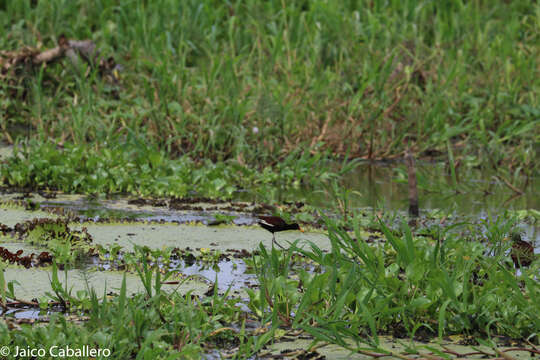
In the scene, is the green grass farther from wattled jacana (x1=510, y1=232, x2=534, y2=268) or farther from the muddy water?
wattled jacana (x1=510, y1=232, x2=534, y2=268)

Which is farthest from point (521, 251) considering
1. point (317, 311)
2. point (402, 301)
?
point (317, 311)

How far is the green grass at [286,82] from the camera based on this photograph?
6.44 m

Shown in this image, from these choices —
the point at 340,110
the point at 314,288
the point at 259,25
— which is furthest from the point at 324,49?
the point at 314,288

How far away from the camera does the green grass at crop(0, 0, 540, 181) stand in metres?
6.44

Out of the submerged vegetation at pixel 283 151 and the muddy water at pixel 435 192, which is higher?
the submerged vegetation at pixel 283 151

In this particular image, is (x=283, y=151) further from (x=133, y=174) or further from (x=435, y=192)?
(x=133, y=174)

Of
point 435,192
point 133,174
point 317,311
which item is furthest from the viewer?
point 435,192

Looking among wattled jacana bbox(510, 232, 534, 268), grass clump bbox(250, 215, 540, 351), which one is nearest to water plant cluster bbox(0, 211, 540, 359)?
grass clump bbox(250, 215, 540, 351)

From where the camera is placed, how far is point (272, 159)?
6312 mm

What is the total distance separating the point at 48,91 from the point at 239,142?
2.25m

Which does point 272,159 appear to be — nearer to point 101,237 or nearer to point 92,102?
point 92,102

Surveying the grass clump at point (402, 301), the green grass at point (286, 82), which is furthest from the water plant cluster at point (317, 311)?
the green grass at point (286, 82)

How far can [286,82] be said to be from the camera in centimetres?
715

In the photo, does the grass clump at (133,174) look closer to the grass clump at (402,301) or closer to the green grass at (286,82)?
the green grass at (286,82)
